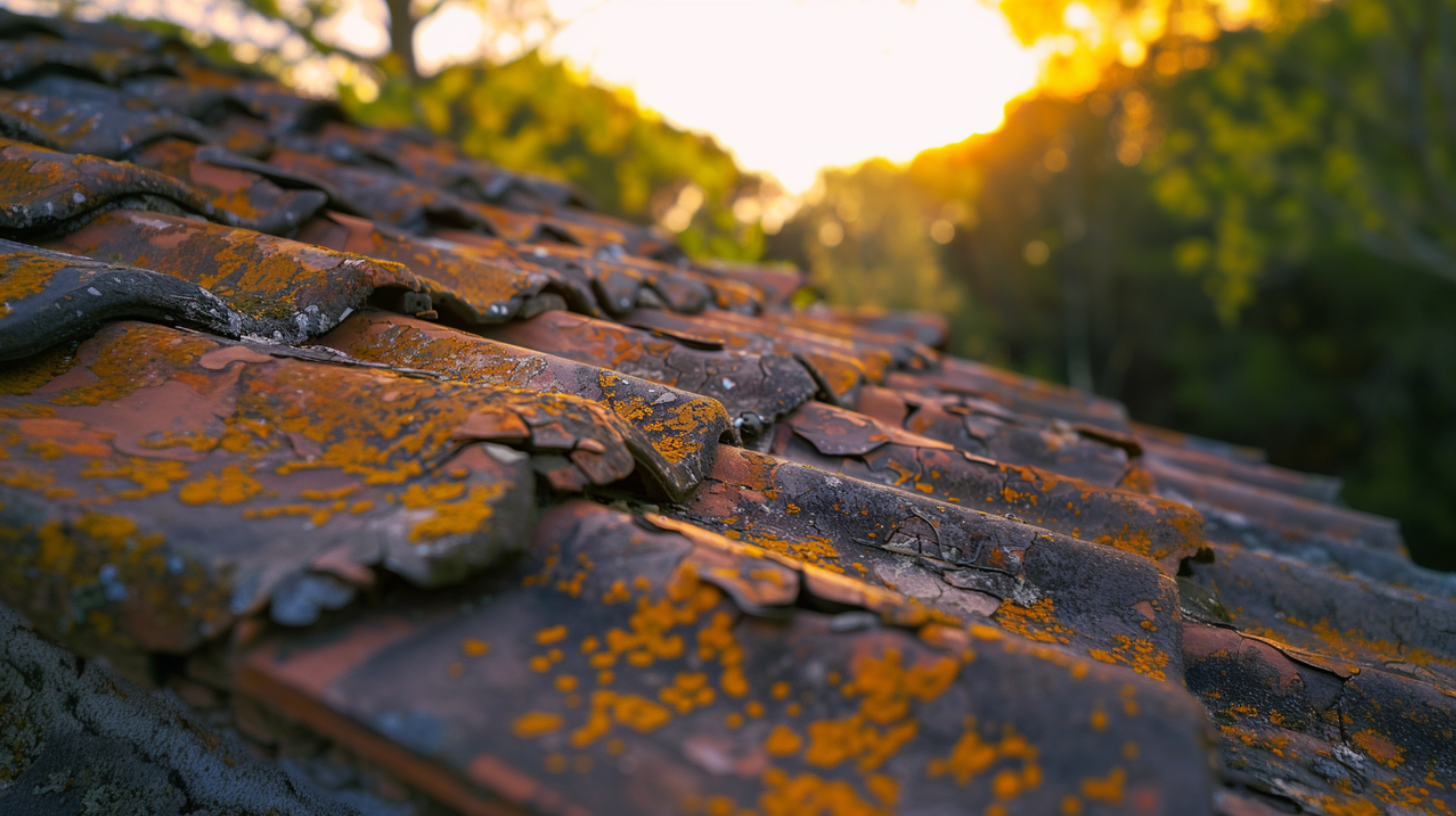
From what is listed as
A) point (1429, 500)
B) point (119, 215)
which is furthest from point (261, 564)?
point (1429, 500)

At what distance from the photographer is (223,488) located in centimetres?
93

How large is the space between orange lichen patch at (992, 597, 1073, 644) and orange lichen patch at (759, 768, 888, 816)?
0.55m

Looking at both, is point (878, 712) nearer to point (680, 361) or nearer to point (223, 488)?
point (223, 488)

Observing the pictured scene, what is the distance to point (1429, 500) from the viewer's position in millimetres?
11305

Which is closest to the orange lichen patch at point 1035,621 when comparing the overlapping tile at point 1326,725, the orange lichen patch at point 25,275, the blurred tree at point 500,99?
the overlapping tile at point 1326,725

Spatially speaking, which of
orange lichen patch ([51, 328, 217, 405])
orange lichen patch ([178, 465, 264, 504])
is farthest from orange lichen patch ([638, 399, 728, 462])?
orange lichen patch ([51, 328, 217, 405])

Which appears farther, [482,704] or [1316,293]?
[1316,293]

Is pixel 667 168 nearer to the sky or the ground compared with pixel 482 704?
nearer to the sky

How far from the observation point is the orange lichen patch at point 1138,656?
44.5 inches

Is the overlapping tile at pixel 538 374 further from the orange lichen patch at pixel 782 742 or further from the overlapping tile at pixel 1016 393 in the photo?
the overlapping tile at pixel 1016 393

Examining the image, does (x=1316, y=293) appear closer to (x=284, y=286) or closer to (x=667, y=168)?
(x=667, y=168)

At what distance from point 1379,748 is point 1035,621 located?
638 mm

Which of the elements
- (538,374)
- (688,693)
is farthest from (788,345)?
(688,693)

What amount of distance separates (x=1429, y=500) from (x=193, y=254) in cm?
1588
